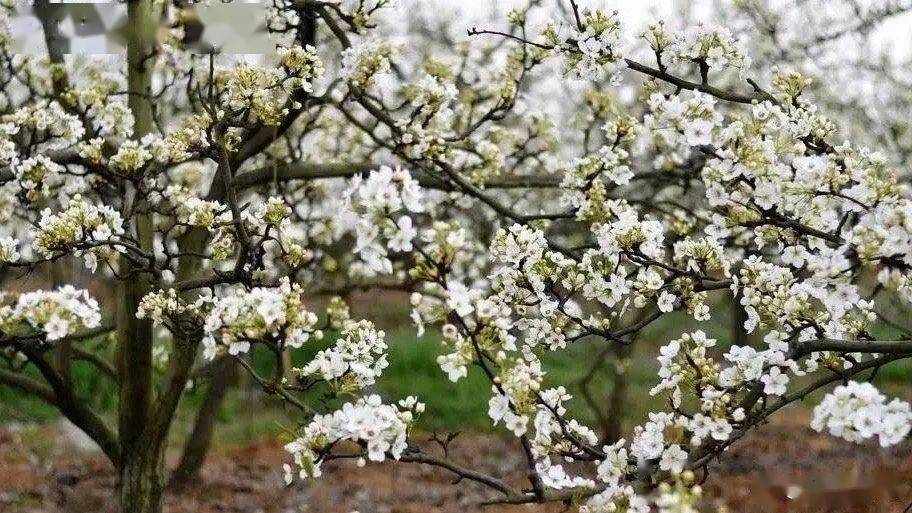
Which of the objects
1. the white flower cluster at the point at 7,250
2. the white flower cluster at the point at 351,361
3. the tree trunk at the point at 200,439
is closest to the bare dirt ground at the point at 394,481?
the tree trunk at the point at 200,439

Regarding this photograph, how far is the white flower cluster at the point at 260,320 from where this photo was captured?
8.66ft

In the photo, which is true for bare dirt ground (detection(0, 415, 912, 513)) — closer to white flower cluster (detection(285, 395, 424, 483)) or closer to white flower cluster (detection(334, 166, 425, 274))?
white flower cluster (detection(285, 395, 424, 483))

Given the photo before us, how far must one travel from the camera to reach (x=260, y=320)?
2.65 metres

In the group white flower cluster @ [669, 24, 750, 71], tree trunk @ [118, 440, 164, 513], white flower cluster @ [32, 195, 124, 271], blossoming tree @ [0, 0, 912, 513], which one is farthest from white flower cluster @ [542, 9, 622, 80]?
tree trunk @ [118, 440, 164, 513]

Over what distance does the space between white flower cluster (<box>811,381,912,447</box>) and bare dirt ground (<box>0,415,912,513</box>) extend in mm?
2589

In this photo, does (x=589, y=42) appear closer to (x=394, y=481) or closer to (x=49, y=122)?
(x=49, y=122)

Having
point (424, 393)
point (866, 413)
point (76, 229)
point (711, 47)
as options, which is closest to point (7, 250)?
point (76, 229)

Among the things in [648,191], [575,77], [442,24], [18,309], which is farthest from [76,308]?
[442,24]

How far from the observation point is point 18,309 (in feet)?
9.91

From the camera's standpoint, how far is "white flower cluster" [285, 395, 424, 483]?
109 inches

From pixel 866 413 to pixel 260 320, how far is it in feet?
5.86

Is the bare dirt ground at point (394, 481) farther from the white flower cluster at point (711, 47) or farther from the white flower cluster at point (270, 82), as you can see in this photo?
the white flower cluster at point (270, 82)

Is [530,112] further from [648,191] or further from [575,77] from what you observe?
[648,191]

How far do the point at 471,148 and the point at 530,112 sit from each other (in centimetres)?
69
